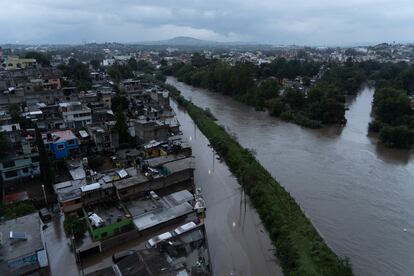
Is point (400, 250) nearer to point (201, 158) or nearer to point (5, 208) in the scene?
point (201, 158)

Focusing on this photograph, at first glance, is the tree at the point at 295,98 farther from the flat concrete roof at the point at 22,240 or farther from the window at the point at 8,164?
the flat concrete roof at the point at 22,240

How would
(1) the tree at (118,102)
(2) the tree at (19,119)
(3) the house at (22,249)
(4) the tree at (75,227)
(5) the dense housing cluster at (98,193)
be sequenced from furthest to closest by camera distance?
(1) the tree at (118,102) → (2) the tree at (19,119) → (4) the tree at (75,227) → (5) the dense housing cluster at (98,193) → (3) the house at (22,249)

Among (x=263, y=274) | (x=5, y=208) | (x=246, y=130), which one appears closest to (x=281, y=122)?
(x=246, y=130)

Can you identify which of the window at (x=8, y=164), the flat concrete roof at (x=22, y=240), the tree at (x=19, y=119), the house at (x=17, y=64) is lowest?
the flat concrete roof at (x=22, y=240)

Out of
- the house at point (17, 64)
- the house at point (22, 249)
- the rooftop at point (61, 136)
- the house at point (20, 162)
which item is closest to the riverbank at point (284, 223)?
the house at point (22, 249)

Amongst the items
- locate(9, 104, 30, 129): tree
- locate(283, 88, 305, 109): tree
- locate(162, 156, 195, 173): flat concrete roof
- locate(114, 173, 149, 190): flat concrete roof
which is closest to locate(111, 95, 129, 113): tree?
locate(9, 104, 30, 129): tree

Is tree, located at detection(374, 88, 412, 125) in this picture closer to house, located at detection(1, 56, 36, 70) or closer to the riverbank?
the riverbank
